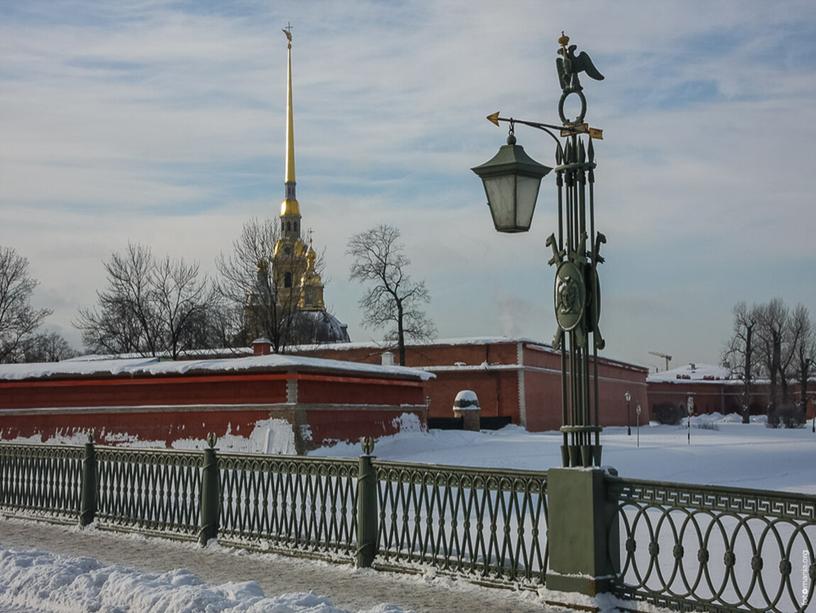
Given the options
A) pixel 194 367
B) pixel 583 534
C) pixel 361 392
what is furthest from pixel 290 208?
pixel 583 534


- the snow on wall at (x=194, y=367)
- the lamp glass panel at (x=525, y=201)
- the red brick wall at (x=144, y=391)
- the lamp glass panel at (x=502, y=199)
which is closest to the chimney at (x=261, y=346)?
the snow on wall at (x=194, y=367)

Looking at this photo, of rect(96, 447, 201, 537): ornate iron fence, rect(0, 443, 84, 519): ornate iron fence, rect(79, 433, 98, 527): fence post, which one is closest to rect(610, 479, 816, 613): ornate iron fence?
rect(96, 447, 201, 537): ornate iron fence

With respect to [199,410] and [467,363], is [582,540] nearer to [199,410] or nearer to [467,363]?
[199,410]

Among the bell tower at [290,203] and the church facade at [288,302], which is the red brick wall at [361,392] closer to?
the church facade at [288,302]

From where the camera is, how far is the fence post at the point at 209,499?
39.5 ft

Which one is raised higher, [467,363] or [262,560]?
[467,363]

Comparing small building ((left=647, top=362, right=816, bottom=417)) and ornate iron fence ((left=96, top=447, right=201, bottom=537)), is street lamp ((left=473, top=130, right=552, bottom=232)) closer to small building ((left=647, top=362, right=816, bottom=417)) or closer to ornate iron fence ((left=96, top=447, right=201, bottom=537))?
ornate iron fence ((left=96, top=447, right=201, bottom=537))

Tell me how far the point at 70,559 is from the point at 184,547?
212cm

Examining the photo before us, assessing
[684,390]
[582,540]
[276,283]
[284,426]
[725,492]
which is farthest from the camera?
[684,390]

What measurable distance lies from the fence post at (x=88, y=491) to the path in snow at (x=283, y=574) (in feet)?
1.09

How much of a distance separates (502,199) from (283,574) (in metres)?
4.33

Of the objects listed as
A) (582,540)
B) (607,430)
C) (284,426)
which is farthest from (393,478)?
(607,430)

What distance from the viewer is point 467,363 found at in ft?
155

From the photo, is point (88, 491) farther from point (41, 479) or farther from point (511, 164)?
point (511, 164)
